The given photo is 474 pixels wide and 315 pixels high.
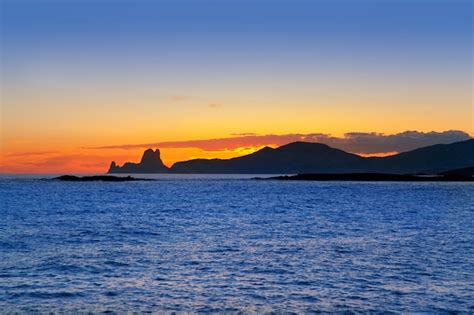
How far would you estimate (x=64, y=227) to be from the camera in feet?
154

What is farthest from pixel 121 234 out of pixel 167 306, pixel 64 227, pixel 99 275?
pixel 167 306

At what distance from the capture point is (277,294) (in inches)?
826

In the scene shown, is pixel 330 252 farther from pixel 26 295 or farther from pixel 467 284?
pixel 26 295

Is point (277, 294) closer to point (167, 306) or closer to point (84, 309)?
point (167, 306)

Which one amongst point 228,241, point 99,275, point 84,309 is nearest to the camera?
point 84,309

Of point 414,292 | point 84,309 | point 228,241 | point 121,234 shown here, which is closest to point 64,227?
point 121,234

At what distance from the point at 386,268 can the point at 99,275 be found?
1532 centimetres

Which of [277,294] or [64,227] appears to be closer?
[277,294]

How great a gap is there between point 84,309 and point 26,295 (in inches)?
145

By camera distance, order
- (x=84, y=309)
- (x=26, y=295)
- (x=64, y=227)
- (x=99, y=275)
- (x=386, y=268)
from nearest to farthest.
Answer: (x=84, y=309) → (x=26, y=295) → (x=99, y=275) → (x=386, y=268) → (x=64, y=227)

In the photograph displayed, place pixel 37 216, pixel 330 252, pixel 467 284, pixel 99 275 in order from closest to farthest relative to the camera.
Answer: pixel 467 284 → pixel 99 275 → pixel 330 252 → pixel 37 216

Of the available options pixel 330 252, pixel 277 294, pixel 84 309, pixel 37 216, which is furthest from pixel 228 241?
pixel 37 216

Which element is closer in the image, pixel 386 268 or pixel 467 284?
pixel 467 284

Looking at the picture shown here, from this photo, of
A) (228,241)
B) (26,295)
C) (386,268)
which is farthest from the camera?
(228,241)
